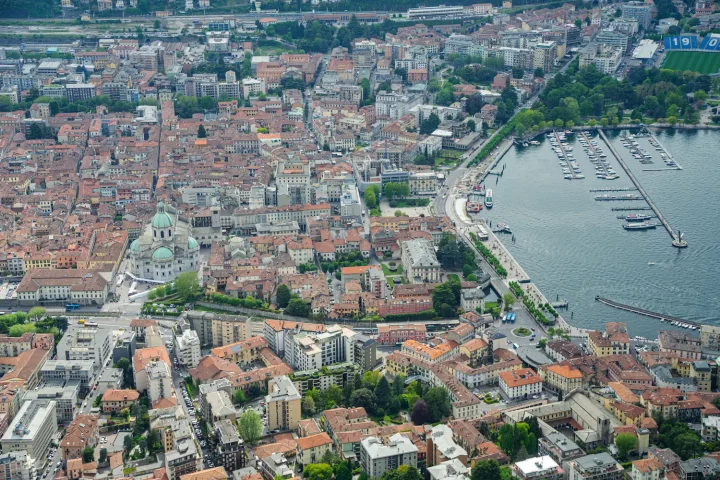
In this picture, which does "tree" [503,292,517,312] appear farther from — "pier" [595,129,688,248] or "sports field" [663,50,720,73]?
"sports field" [663,50,720,73]

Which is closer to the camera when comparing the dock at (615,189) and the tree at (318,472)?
the tree at (318,472)

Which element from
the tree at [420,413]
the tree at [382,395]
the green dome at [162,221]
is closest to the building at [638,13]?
the green dome at [162,221]

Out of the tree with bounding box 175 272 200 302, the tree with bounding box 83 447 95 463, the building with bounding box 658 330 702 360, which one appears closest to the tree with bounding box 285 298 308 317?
the tree with bounding box 175 272 200 302

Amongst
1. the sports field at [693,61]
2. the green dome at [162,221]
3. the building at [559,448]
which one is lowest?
Answer: the building at [559,448]

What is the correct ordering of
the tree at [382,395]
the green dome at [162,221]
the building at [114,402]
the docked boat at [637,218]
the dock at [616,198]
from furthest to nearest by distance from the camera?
the dock at [616,198], the docked boat at [637,218], the green dome at [162,221], the tree at [382,395], the building at [114,402]

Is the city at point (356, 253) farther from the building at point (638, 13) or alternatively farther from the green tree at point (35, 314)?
the building at point (638, 13)
